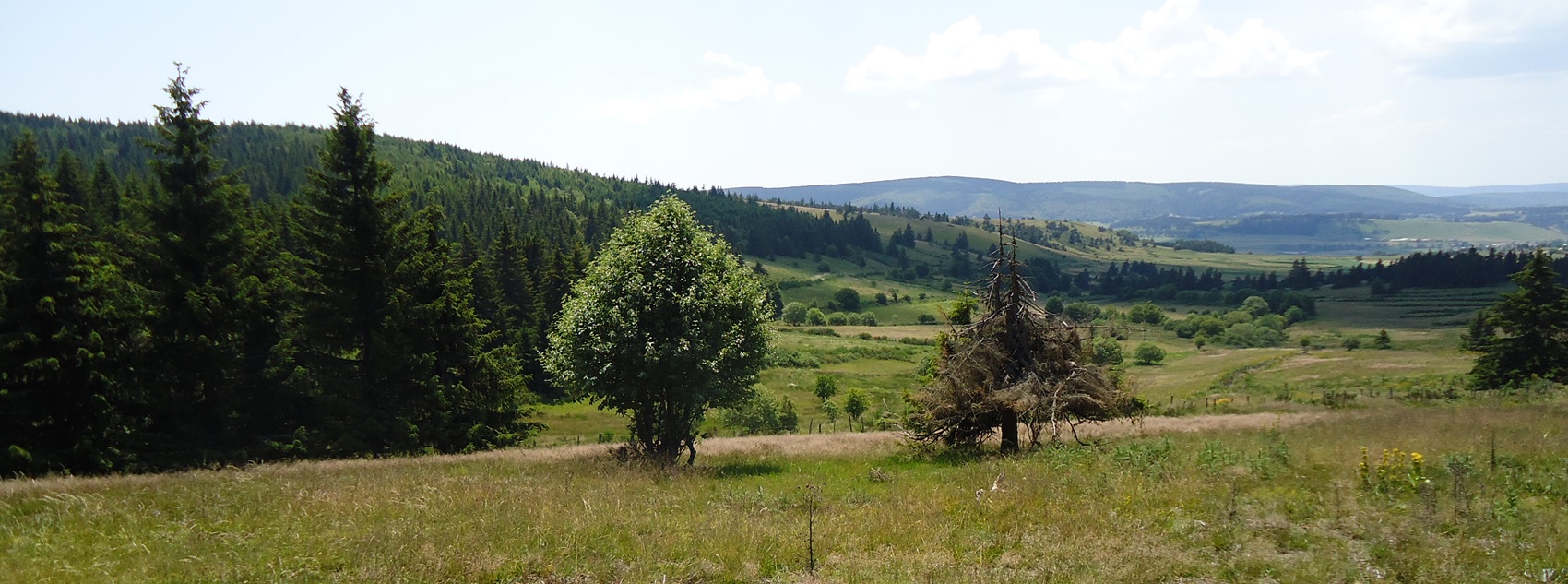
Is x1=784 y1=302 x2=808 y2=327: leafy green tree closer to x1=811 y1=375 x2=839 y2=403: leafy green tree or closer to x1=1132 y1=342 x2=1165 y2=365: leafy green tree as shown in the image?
x1=1132 y1=342 x2=1165 y2=365: leafy green tree

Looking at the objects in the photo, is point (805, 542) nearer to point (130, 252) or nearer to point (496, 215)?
point (130, 252)

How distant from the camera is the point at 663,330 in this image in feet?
63.8

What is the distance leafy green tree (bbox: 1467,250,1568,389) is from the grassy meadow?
26.9m

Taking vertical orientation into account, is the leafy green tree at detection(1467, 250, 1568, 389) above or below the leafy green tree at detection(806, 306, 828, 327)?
above

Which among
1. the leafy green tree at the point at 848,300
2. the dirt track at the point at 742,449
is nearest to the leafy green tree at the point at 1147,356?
the leafy green tree at the point at 848,300

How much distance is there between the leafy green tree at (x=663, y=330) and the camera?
19.2 metres

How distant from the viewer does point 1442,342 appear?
351 feet

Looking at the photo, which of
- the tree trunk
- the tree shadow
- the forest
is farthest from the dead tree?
the forest

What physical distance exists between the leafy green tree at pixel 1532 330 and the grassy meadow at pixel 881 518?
26.9m

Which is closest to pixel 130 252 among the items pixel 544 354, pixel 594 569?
pixel 544 354

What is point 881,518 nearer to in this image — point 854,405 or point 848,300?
point 854,405

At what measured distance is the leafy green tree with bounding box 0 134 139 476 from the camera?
69.8 ft

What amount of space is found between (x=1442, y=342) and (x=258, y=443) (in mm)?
143471

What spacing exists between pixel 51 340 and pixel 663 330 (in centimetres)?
1926
